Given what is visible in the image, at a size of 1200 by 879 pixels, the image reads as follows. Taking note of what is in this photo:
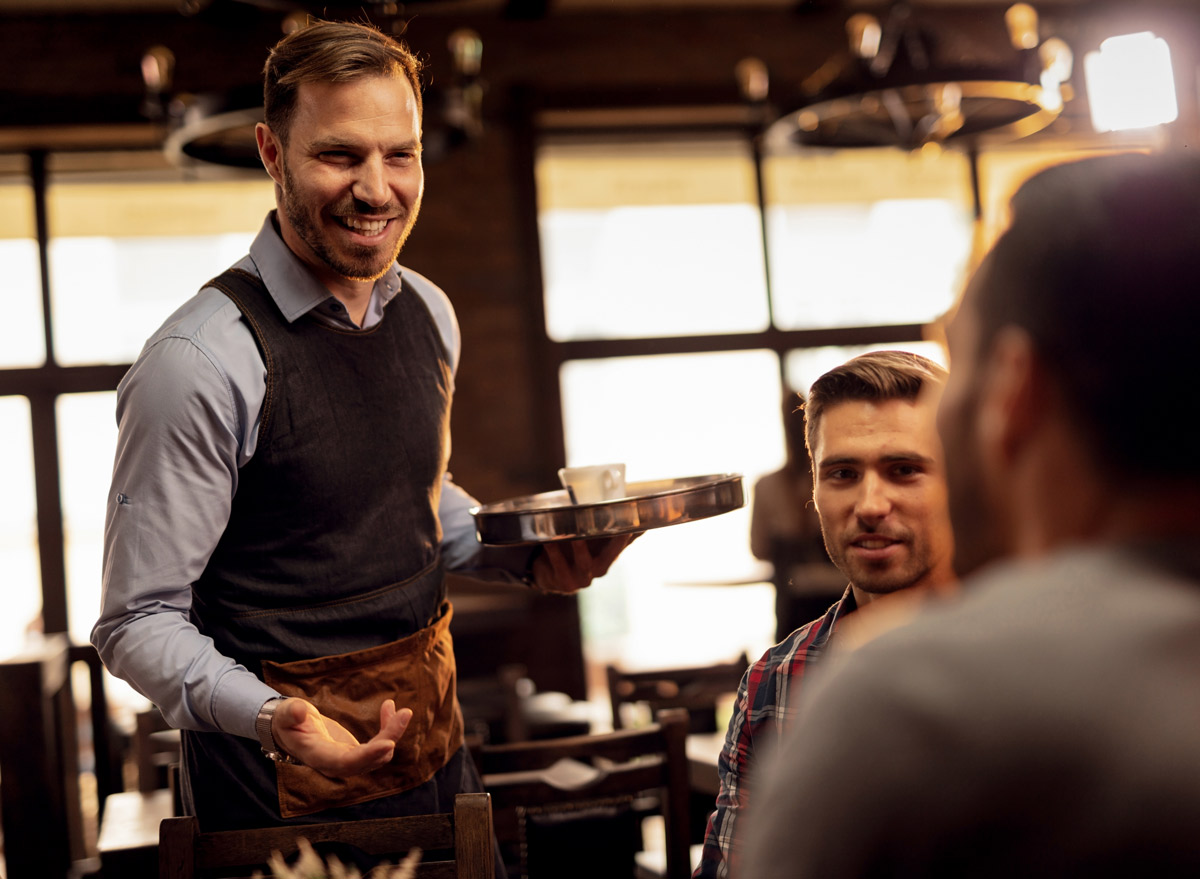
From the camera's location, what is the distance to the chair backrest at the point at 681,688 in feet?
11.3

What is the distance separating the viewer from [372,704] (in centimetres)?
153

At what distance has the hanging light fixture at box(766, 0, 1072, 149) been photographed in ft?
11.6

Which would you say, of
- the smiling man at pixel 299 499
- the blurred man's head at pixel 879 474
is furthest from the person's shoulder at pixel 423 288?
the blurred man's head at pixel 879 474

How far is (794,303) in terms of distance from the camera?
6250 millimetres

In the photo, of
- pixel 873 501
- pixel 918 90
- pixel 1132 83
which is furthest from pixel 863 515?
pixel 1132 83

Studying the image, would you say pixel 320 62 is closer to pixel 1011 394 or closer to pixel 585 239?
pixel 1011 394

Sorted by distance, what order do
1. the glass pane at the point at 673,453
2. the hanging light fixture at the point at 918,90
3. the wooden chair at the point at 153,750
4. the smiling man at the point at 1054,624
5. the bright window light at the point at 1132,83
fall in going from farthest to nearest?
the bright window light at the point at 1132,83 → the glass pane at the point at 673,453 → the hanging light fixture at the point at 918,90 → the wooden chair at the point at 153,750 → the smiling man at the point at 1054,624

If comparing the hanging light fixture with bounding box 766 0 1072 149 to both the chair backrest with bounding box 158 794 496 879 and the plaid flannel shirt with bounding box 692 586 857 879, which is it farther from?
the chair backrest with bounding box 158 794 496 879

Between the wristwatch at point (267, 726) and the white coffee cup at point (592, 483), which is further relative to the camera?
the white coffee cup at point (592, 483)

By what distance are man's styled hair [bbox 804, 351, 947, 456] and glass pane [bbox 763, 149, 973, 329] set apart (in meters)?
4.61

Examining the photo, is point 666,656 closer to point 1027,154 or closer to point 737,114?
point 737,114

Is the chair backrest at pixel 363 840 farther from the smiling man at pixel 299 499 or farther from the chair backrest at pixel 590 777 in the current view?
the chair backrest at pixel 590 777

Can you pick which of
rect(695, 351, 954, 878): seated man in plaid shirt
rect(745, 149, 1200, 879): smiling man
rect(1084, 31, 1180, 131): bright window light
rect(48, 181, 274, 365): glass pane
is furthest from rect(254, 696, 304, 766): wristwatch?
rect(1084, 31, 1180, 131): bright window light

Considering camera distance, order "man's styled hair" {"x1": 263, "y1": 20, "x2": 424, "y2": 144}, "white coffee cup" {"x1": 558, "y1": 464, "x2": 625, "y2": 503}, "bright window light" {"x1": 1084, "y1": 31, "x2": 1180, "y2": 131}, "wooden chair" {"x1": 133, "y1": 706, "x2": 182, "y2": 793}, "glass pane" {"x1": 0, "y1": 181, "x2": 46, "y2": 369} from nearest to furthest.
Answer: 1. "man's styled hair" {"x1": 263, "y1": 20, "x2": 424, "y2": 144}
2. "white coffee cup" {"x1": 558, "y1": 464, "x2": 625, "y2": 503}
3. "wooden chair" {"x1": 133, "y1": 706, "x2": 182, "y2": 793}
4. "glass pane" {"x1": 0, "y1": 181, "x2": 46, "y2": 369}
5. "bright window light" {"x1": 1084, "y1": 31, "x2": 1180, "y2": 131}
